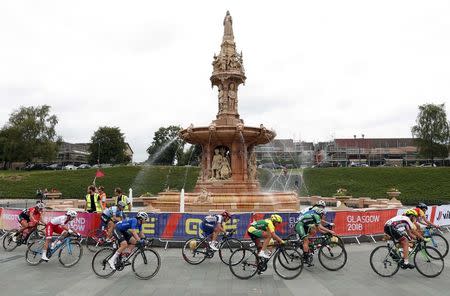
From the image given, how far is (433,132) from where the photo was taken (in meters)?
79.8

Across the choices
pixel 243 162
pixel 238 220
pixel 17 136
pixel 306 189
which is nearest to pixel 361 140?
pixel 306 189

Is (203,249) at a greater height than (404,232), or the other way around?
(404,232)

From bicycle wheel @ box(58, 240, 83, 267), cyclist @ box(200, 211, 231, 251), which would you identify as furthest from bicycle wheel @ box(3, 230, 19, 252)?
cyclist @ box(200, 211, 231, 251)

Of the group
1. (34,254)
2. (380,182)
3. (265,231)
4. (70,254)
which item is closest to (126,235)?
(70,254)

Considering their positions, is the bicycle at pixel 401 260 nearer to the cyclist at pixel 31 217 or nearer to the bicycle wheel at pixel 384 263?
the bicycle wheel at pixel 384 263

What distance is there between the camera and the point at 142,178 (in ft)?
183

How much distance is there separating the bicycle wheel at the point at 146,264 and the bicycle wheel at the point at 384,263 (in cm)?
563

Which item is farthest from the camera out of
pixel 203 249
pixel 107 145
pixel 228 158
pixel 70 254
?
pixel 107 145

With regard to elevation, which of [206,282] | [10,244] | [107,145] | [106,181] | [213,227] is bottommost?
[206,282]

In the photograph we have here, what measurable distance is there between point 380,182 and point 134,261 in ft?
152

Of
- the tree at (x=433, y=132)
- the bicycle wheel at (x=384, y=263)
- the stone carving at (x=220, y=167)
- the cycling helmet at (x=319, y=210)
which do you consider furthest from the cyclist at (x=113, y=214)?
the tree at (x=433, y=132)

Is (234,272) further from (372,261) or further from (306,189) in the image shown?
(306,189)

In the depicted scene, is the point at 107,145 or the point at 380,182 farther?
the point at 107,145

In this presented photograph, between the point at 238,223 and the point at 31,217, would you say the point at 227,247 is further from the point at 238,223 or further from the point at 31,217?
the point at 31,217
